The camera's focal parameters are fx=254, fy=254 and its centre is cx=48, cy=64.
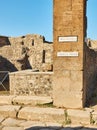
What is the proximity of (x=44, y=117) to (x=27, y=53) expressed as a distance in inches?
688

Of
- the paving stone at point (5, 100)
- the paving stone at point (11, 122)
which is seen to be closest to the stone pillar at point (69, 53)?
the paving stone at point (11, 122)

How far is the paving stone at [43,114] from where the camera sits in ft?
21.0

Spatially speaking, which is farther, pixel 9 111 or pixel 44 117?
pixel 9 111

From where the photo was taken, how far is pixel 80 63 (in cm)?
698

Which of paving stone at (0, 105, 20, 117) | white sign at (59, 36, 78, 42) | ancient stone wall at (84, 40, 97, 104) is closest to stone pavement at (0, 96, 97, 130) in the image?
paving stone at (0, 105, 20, 117)

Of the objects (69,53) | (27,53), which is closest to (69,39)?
(69,53)

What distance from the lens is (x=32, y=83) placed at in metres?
8.75

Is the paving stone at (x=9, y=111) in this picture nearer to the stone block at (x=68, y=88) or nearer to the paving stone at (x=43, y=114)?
the paving stone at (x=43, y=114)

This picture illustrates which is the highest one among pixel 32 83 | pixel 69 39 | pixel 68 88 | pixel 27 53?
pixel 69 39

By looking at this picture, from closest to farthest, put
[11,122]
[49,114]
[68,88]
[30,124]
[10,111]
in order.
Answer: [30,124] < [11,122] < [49,114] < [10,111] < [68,88]

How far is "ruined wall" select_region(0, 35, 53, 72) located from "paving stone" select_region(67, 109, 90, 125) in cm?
1383

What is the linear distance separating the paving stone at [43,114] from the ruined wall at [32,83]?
1780 mm

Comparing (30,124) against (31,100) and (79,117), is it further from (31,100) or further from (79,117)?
(31,100)

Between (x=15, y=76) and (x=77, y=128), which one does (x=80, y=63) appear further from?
(x=15, y=76)
